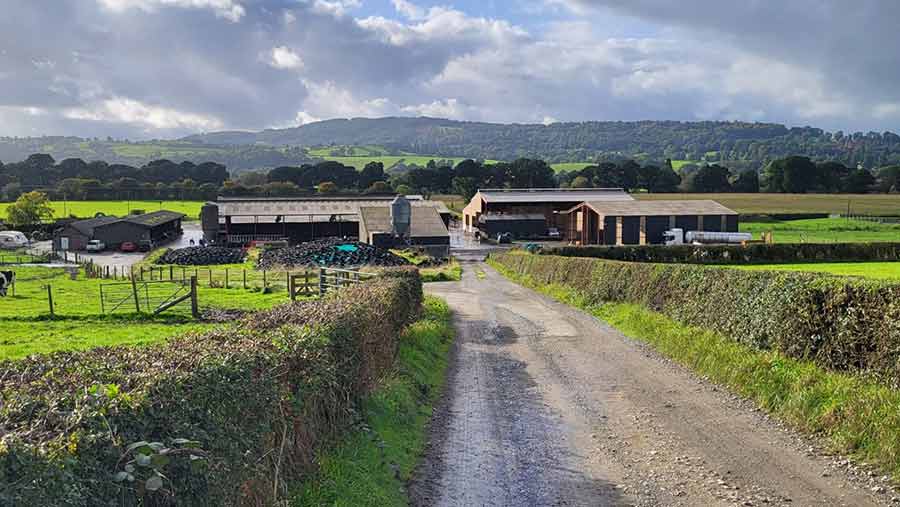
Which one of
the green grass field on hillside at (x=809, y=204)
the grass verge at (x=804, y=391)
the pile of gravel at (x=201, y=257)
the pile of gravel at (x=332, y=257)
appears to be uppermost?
the green grass field on hillside at (x=809, y=204)

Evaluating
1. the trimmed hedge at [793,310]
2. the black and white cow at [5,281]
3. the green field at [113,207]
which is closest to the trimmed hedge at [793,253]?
the trimmed hedge at [793,310]

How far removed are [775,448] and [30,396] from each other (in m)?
10.6

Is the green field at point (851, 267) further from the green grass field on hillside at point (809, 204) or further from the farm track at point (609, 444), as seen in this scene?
the green grass field on hillside at point (809, 204)

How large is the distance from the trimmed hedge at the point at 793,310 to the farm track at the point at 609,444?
65.3 inches

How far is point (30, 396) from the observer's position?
557 centimetres

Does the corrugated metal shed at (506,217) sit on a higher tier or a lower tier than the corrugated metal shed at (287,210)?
lower

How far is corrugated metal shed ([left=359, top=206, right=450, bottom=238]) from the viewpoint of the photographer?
216 ft

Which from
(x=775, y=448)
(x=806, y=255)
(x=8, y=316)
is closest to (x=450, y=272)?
(x=806, y=255)

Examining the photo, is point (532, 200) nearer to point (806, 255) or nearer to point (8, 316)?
point (806, 255)

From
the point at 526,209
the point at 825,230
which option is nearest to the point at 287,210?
the point at 526,209

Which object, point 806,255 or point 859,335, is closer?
point 859,335

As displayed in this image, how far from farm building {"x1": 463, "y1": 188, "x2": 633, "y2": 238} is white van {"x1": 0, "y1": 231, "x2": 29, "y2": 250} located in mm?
44879

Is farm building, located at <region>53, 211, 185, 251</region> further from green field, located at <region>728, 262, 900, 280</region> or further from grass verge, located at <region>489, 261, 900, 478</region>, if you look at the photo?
grass verge, located at <region>489, 261, 900, 478</region>

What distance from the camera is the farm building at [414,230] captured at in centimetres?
6375
